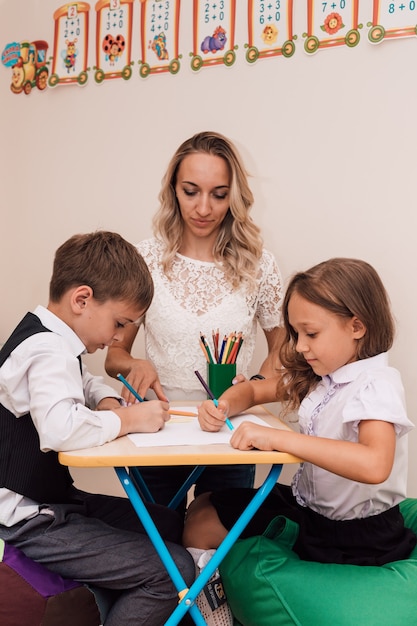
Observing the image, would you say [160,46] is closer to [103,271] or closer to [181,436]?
[103,271]

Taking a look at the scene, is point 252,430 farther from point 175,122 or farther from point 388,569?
point 175,122

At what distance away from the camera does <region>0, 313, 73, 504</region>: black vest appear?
1446mm

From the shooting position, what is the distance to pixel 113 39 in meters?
2.74

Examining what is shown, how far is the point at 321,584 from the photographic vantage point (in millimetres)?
1484

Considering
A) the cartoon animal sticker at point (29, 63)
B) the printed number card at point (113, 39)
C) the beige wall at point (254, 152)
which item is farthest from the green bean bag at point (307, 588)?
the cartoon animal sticker at point (29, 63)

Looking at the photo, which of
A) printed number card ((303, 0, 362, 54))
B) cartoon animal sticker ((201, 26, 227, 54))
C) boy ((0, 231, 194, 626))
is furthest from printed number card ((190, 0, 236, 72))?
boy ((0, 231, 194, 626))

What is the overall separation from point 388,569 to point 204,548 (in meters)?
0.42

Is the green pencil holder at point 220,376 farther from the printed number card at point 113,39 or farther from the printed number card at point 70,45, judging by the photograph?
the printed number card at point 70,45

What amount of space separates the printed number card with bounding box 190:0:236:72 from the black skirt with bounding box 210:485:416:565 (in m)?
1.62

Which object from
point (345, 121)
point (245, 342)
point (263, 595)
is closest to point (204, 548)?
point (263, 595)

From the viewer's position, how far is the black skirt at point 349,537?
158cm

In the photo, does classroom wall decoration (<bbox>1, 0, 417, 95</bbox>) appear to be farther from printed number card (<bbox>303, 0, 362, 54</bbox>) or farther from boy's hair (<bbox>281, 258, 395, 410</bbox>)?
boy's hair (<bbox>281, 258, 395, 410</bbox>)

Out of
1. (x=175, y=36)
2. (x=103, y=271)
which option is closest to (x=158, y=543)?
(x=103, y=271)

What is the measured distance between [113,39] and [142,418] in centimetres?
180
